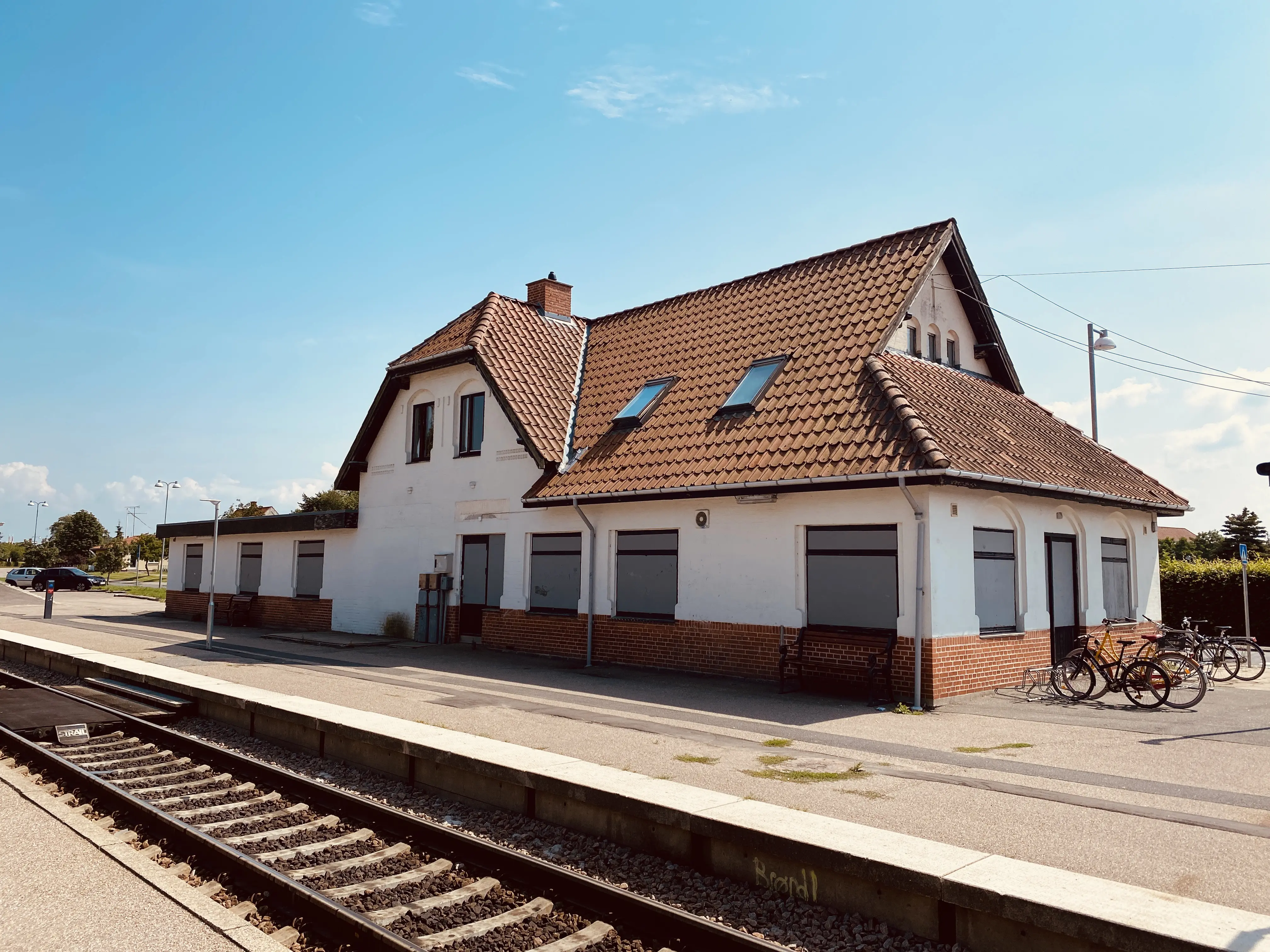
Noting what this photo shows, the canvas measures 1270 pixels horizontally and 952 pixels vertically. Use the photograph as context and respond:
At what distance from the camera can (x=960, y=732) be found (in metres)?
10.7

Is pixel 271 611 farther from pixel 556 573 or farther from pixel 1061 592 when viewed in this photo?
pixel 1061 592

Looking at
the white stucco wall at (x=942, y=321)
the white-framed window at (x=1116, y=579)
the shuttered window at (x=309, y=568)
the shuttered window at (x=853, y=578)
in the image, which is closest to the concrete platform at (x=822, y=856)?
the shuttered window at (x=853, y=578)

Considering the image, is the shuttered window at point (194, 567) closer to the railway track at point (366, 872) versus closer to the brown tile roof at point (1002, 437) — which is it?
the railway track at point (366, 872)

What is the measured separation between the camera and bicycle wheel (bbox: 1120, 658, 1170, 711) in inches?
485

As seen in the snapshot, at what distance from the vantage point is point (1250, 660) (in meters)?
17.6

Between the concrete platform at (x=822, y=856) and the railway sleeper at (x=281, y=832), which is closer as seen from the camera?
the concrete platform at (x=822, y=856)

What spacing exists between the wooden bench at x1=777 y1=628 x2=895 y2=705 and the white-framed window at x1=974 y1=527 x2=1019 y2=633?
1.72 metres

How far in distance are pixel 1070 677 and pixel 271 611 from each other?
72.7 ft

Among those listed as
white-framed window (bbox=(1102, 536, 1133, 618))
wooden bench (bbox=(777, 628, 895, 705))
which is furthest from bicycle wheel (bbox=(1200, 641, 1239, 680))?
wooden bench (bbox=(777, 628, 895, 705))

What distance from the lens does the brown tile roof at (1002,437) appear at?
13.3 meters

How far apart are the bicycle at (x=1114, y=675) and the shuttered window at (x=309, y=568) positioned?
1919 centimetres

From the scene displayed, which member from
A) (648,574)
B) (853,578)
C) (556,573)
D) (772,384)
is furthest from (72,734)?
(772,384)

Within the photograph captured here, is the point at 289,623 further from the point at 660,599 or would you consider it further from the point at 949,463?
the point at 949,463

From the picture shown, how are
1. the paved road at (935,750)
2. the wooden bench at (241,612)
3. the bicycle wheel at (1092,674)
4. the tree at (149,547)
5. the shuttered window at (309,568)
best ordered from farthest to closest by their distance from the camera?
the tree at (149,547)
the wooden bench at (241,612)
the shuttered window at (309,568)
the bicycle wheel at (1092,674)
the paved road at (935,750)
